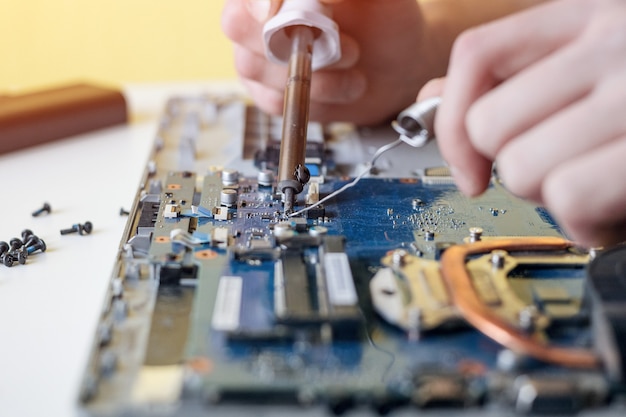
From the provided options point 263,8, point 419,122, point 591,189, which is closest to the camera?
point 591,189

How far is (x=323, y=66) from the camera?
1.42 m

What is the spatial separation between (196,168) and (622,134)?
2.50 feet

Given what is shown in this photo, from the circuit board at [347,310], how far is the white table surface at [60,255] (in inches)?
3.1

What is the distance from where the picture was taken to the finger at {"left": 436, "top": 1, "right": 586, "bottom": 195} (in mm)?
854

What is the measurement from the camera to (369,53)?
1.50 metres

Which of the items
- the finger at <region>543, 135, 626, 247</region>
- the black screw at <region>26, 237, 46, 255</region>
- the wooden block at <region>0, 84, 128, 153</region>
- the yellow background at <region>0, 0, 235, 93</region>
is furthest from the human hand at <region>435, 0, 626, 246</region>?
the yellow background at <region>0, 0, 235, 93</region>

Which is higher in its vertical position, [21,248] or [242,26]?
[242,26]

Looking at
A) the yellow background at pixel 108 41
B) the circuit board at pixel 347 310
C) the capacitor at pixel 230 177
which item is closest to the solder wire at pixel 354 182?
the circuit board at pixel 347 310

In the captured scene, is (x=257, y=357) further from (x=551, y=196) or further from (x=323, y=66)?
(x=323, y=66)

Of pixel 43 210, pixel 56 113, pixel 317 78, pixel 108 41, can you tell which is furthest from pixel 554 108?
pixel 108 41

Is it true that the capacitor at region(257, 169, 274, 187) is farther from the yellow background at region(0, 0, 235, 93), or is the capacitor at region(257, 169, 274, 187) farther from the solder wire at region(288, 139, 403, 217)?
the yellow background at region(0, 0, 235, 93)

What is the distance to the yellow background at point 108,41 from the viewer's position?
8.57 ft

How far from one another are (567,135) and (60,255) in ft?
2.36

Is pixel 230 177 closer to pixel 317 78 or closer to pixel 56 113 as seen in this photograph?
pixel 317 78
